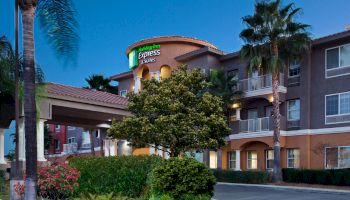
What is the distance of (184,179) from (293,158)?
22356mm

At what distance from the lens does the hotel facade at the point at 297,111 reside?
99.0 feet

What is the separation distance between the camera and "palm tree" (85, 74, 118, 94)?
5184 cm

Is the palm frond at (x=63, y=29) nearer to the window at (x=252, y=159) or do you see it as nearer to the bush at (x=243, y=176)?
the bush at (x=243, y=176)

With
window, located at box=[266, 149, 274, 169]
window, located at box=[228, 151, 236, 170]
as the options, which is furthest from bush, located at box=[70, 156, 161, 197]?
window, located at box=[228, 151, 236, 170]

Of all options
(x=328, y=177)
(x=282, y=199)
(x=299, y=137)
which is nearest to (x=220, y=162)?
(x=299, y=137)

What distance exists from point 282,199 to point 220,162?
604 inches

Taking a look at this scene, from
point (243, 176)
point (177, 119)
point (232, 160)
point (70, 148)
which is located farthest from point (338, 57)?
point (70, 148)

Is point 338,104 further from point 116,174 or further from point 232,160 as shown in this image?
point 116,174

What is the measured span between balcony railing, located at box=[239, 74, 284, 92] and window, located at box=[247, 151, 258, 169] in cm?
523

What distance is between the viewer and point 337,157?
30.0 meters

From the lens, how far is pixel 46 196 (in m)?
14.7

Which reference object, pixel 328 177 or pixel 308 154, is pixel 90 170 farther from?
pixel 308 154

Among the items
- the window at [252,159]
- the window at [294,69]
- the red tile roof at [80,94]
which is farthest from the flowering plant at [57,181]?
the window at [252,159]

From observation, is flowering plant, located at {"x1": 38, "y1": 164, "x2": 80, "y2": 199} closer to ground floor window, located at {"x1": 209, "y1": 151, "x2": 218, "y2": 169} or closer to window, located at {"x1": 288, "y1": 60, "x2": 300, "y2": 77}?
window, located at {"x1": 288, "y1": 60, "x2": 300, "y2": 77}
